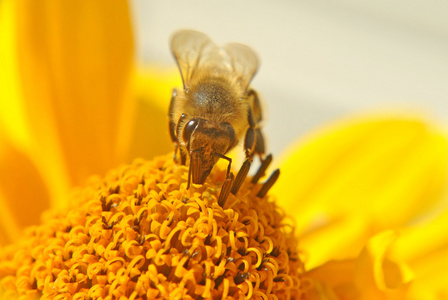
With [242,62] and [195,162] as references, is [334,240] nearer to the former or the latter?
[242,62]

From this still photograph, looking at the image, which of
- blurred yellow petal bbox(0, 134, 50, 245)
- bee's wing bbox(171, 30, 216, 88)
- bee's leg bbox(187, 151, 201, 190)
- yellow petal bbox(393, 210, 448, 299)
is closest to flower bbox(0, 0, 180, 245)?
blurred yellow petal bbox(0, 134, 50, 245)

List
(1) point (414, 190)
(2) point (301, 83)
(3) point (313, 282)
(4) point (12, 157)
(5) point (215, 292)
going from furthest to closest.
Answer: (2) point (301, 83) → (1) point (414, 190) → (4) point (12, 157) → (3) point (313, 282) → (5) point (215, 292)

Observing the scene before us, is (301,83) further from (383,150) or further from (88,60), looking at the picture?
(88,60)

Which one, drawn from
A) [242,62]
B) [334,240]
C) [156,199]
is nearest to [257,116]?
[242,62]

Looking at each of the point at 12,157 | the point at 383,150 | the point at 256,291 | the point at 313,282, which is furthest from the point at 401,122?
the point at 12,157

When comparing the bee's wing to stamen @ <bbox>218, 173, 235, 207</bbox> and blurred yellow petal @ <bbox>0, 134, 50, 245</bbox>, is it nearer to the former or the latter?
stamen @ <bbox>218, 173, 235, 207</bbox>

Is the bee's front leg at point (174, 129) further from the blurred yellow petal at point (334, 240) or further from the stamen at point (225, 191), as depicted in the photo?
the blurred yellow petal at point (334, 240)

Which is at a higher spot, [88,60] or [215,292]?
[88,60]
